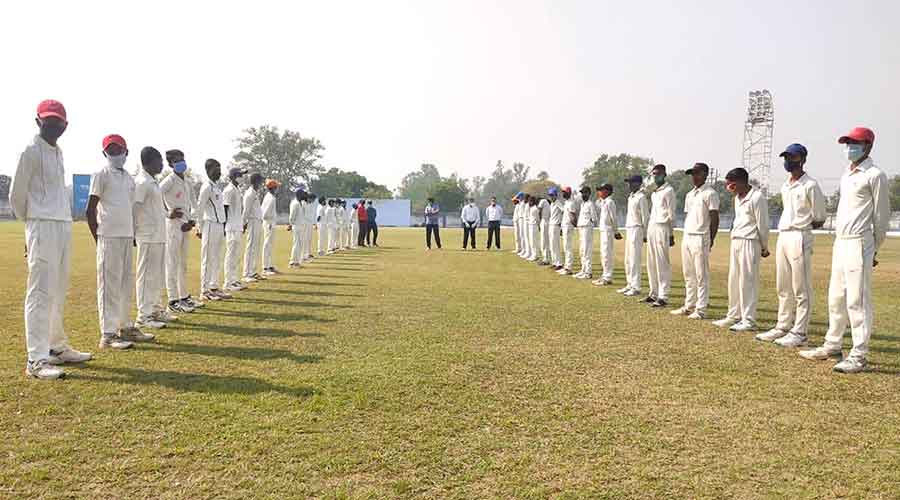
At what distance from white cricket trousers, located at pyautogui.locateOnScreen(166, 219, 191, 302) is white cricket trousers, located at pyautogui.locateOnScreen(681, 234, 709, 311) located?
278 inches

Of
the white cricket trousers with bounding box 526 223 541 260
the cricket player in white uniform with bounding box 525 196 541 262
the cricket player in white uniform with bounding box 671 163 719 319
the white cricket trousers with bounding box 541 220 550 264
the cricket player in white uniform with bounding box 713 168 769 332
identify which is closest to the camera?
the cricket player in white uniform with bounding box 713 168 769 332

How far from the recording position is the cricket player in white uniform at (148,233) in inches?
290

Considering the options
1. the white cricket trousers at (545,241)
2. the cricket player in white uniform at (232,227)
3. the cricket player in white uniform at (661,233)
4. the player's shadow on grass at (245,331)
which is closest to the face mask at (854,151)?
the cricket player in white uniform at (661,233)

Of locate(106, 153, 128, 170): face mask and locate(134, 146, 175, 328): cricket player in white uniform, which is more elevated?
locate(106, 153, 128, 170): face mask

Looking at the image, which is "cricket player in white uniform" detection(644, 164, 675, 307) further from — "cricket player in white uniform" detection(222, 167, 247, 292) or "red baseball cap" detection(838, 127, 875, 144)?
"cricket player in white uniform" detection(222, 167, 247, 292)

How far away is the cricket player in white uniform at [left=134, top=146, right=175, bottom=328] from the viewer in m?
7.37

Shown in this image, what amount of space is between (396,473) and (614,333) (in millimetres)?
4752

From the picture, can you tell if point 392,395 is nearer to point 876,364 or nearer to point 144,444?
point 144,444

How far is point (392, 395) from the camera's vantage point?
4762 mm

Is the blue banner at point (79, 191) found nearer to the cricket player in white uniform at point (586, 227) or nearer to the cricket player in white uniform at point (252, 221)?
the cricket player in white uniform at point (252, 221)

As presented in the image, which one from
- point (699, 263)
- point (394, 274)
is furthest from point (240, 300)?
point (699, 263)

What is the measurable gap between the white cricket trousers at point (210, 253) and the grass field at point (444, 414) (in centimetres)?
188

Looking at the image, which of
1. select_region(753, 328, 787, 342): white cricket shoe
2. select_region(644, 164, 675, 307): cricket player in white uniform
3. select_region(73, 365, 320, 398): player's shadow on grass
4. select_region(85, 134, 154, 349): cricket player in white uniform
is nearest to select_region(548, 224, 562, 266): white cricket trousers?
select_region(644, 164, 675, 307): cricket player in white uniform

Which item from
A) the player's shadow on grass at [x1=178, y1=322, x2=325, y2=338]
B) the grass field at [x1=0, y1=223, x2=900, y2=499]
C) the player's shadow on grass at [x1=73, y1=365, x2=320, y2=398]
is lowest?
the grass field at [x1=0, y1=223, x2=900, y2=499]
